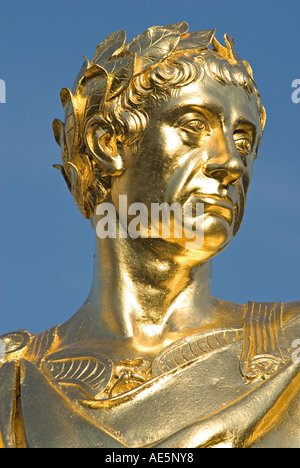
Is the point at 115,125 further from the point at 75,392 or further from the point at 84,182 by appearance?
the point at 75,392

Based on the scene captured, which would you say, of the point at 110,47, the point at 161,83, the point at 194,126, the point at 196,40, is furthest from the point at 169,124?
the point at 110,47

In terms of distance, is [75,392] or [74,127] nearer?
[75,392]

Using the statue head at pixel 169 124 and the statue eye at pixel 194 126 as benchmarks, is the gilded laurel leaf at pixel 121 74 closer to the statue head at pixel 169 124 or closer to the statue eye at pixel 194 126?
the statue head at pixel 169 124

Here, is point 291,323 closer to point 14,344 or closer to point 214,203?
point 214,203

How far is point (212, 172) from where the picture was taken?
11.2 meters

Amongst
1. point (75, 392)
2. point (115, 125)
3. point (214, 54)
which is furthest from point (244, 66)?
point (75, 392)

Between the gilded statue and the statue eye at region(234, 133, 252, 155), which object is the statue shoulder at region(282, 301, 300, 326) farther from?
the statue eye at region(234, 133, 252, 155)

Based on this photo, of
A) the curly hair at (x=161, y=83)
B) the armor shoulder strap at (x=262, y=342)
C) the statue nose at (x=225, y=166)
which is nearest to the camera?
the armor shoulder strap at (x=262, y=342)

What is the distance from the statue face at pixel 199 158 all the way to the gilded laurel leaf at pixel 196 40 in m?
0.32

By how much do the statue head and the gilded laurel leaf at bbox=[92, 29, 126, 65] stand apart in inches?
0.4

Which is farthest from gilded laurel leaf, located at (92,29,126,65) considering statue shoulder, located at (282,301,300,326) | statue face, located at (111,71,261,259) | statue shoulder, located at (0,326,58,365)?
statue shoulder, located at (282,301,300,326)

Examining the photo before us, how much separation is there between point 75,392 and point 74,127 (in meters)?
2.09

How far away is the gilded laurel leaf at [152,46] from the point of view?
1143cm

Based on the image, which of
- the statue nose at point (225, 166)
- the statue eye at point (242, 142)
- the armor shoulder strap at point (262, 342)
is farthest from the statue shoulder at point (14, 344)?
the statue eye at point (242, 142)
